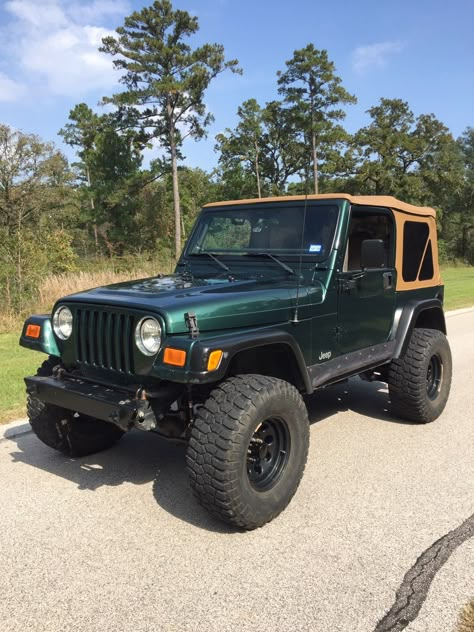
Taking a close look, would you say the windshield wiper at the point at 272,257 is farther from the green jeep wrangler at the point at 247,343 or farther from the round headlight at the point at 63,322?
the round headlight at the point at 63,322

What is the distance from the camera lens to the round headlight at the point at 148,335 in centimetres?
317

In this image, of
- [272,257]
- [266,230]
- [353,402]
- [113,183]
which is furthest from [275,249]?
[113,183]

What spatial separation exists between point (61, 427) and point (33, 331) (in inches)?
29.9

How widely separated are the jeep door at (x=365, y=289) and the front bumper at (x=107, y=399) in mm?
1556

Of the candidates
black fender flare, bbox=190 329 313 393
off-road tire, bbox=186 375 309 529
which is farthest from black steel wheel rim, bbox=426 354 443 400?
off-road tire, bbox=186 375 309 529

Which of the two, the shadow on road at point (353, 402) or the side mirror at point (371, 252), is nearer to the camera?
the side mirror at point (371, 252)

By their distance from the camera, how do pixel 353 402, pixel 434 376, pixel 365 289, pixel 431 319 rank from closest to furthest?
pixel 365 289 < pixel 434 376 < pixel 431 319 < pixel 353 402

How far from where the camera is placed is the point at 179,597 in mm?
2586

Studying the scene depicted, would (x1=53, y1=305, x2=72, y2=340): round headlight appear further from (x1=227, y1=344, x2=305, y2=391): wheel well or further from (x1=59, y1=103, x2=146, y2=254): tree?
(x1=59, y1=103, x2=146, y2=254): tree

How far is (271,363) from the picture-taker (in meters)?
3.79

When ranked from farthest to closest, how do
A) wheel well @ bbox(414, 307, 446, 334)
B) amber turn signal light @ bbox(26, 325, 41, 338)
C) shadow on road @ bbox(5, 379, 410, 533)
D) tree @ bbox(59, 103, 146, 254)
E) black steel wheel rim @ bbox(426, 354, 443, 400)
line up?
tree @ bbox(59, 103, 146, 254) → wheel well @ bbox(414, 307, 446, 334) → black steel wheel rim @ bbox(426, 354, 443, 400) → amber turn signal light @ bbox(26, 325, 41, 338) → shadow on road @ bbox(5, 379, 410, 533)

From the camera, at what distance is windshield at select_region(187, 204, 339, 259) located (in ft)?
13.8

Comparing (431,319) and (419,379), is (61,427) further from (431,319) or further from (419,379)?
(431,319)

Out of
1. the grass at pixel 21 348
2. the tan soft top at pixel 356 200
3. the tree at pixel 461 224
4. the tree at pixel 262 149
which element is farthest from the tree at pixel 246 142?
the tan soft top at pixel 356 200
